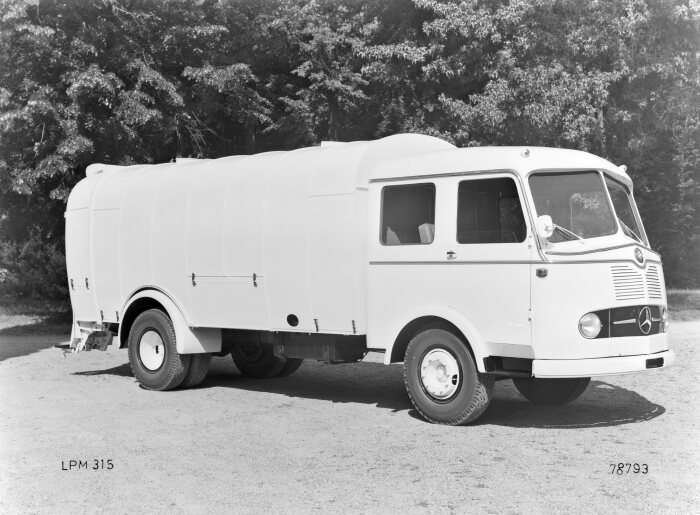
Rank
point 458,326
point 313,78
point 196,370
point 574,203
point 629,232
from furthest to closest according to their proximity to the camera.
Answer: point 313,78 → point 196,370 → point 629,232 → point 574,203 → point 458,326

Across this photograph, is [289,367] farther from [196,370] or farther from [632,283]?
[632,283]

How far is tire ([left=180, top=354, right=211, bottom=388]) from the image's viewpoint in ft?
39.9

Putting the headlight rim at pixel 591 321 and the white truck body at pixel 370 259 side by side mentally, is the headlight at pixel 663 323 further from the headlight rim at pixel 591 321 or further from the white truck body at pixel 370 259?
the headlight rim at pixel 591 321

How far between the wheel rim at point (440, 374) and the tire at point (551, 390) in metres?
1.48

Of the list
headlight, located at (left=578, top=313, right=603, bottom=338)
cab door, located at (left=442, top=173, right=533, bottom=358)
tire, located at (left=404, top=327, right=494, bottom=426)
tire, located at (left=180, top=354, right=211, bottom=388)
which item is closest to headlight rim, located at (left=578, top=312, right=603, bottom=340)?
headlight, located at (left=578, top=313, right=603, bottom=338)

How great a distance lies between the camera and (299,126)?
25047 millimetres

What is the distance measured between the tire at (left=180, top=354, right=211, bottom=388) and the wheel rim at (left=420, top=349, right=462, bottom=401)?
3767 mm

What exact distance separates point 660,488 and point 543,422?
2.77 meters

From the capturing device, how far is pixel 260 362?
13.4 meters

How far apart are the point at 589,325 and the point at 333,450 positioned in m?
2.70

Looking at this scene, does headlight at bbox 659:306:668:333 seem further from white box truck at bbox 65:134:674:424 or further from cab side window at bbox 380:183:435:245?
cab side window at bbox 380:183:435:245

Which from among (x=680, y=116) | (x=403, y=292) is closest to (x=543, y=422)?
(x=403, y=292)

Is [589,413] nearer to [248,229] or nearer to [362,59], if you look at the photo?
[248,229]

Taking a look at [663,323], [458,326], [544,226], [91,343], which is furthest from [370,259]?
[91,343]
